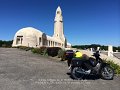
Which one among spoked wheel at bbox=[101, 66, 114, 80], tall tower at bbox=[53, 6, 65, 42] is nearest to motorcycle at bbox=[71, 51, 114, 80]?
spoked wheel at bbox=[101, 66, 114, 80]

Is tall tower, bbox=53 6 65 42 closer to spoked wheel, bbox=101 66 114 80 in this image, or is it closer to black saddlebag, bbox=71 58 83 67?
spoked wheel, bbox=101 66 114 80

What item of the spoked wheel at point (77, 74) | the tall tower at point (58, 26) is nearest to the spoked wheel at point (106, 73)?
the spoked wheel at point (77, 74)

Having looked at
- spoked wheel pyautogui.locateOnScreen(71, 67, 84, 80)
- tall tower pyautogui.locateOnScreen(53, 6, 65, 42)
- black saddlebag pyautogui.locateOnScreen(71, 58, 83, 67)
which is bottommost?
spoked wheel pyautogui.locateOnScreen(71, 67, 84, 80)

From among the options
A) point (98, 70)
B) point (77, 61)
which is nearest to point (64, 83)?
point (77, 61)

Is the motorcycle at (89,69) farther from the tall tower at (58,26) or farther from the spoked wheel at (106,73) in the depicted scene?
the tall tower at (58,26)

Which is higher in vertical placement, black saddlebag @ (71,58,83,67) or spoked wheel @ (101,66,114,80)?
black saddlebag @ (71,58,83,67)

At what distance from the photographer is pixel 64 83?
9.02 metres

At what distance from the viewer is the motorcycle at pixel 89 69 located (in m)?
9.89

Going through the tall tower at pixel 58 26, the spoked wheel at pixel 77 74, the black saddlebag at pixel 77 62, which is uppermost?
the tall tower at pixel 58 26

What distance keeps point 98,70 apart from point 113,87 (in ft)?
4.86

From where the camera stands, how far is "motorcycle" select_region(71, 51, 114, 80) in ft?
32.5

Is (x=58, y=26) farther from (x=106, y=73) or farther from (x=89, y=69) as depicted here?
(x=89, y=69)

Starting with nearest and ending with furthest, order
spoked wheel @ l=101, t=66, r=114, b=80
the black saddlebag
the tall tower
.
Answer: the black saddlebag < spoked wheel @ l=101, t=66, r=114, b=80 < the tall tower

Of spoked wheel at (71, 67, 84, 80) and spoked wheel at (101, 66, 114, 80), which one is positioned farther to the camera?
spoked wheel at (101, 66, 114, 80)
